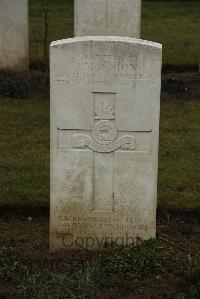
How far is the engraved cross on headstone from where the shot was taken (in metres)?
5.91

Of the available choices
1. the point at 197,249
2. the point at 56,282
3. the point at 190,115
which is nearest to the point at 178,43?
the point at 190,115


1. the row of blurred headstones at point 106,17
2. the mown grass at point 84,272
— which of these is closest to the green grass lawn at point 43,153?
the mown grass at point 84,272

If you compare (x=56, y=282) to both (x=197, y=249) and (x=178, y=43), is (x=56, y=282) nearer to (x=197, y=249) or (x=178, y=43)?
(x=197, y=249)

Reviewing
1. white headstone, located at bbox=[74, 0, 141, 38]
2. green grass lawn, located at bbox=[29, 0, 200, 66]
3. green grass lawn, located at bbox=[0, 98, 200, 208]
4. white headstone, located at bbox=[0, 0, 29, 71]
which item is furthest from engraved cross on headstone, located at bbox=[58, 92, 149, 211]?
green grass lawn, located at bbox=[29, 0, 200, 66]

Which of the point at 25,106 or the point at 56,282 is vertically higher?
the point at 25,106

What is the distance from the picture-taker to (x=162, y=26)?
17.4 metres

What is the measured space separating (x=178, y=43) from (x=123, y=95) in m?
10.0

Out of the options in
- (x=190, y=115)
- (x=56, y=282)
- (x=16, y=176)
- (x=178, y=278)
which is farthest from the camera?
(x=190, y=115)

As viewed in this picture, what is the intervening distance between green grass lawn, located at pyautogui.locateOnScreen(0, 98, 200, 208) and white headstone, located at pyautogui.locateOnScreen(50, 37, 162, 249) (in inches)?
42.6

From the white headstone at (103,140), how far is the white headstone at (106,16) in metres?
5.97

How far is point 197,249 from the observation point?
632 centimetres

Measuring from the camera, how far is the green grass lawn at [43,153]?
734 centimetres

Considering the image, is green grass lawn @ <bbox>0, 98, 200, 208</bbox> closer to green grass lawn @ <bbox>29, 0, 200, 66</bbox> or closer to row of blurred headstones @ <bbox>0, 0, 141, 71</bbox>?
row of blurred headstones @ <bbox>0, 0, 141, 71</bbox>

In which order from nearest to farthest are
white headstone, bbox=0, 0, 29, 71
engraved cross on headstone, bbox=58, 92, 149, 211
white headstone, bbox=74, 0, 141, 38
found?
engraved cross on headstone, bbox=58, 92, 149, 211 < white headstone, bbox=74, 0, 141, 38 < white headstone, bbox=0, 0, 29, 71
